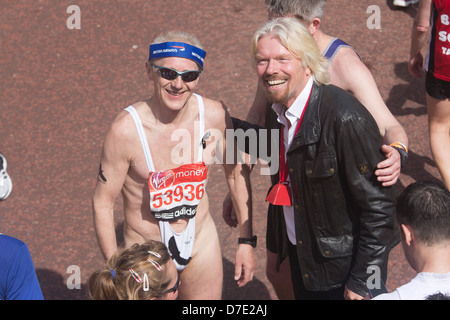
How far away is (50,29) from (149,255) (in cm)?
516

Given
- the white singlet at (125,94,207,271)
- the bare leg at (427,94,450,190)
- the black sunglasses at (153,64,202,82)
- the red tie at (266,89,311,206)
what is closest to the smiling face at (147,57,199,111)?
the black sunglasses at (153,64,202,82)

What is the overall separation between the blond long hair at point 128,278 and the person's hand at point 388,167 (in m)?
1.08

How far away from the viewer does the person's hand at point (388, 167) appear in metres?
2.51

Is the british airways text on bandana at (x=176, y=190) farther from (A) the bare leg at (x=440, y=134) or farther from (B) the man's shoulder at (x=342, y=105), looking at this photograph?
(A) the bare leg at (x=440, y=134)

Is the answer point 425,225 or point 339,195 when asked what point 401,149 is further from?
point 425,225

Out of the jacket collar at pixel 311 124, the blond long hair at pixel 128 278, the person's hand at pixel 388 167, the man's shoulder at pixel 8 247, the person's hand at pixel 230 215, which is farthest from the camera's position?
the person's hand at pixel 230 215

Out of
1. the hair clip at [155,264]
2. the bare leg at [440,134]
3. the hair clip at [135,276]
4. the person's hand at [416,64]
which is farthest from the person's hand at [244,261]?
the person's hand at [416,64]

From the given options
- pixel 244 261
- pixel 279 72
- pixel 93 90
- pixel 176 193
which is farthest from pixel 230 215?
pixel 93 90

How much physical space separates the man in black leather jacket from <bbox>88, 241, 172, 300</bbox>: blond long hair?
31.1 inches

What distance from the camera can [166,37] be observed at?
2.84 meters

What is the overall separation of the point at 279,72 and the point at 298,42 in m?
0.17
